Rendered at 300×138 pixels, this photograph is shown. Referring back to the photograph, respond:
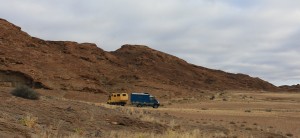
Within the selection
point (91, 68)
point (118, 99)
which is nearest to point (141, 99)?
point (118, 99)

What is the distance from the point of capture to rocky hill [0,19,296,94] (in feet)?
233

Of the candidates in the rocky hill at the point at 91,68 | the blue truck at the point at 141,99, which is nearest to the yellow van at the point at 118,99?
the blue truck at the point at 141,99

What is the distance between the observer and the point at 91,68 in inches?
3401

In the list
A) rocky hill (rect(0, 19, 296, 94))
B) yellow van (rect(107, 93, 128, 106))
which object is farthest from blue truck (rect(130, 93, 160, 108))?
rocky hill (rect(0, 19, 296, 94))

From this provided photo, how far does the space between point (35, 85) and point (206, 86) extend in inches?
2043

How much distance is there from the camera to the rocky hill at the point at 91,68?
70.9 meters

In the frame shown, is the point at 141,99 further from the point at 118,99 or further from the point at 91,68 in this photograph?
the point at 91,68

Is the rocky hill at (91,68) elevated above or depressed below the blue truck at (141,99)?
above

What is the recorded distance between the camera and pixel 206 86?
108625 millimetres

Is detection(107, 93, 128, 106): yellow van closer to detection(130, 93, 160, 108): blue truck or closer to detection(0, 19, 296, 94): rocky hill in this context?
detection(130, 93, 160, 108): blue truck

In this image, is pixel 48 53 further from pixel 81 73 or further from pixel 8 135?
pixel 8 135

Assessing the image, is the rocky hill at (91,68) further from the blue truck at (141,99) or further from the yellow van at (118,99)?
the blue truck at (141,99)

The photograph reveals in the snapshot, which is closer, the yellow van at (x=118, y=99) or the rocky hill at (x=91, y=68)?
the yellow van at (x=118, y=99)

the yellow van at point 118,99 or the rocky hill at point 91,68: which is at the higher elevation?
the rocky hill at point 91,68
